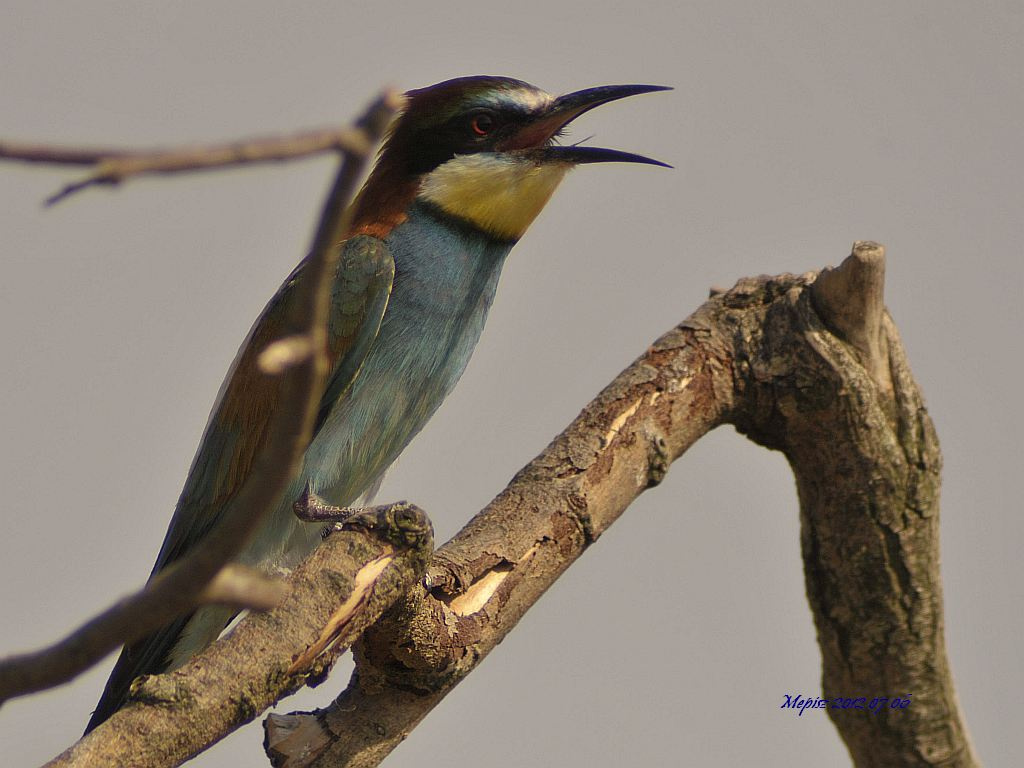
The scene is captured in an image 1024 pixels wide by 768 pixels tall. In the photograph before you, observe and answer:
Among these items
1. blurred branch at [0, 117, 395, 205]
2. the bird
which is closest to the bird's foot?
the bird

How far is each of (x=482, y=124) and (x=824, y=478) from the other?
1.30m

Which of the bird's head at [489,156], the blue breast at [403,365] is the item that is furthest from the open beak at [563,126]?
the blue breast at [403,365]

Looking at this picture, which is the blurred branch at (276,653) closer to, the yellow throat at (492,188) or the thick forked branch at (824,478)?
the thick forked branch at (824,478)

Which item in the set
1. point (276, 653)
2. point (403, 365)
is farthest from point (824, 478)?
point (276, 653)

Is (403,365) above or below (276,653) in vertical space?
above

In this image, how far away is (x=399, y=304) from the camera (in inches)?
113

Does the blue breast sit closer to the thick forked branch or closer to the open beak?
the open beak

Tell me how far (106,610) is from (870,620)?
2010mm

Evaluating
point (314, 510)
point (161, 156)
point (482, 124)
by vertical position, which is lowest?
point (161, 156)

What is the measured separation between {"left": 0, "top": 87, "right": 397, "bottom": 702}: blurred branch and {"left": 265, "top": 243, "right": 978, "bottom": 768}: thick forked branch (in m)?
1.34

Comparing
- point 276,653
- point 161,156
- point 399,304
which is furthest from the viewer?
point 399,304

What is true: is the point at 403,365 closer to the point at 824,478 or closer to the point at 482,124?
the point at 482,124

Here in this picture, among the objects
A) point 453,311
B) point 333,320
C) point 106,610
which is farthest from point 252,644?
point 453,311

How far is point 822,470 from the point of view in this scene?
2.67 metres
